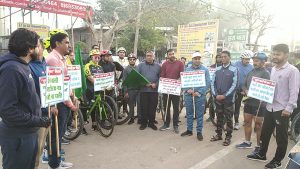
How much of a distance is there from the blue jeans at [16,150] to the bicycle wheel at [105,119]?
3.62 m

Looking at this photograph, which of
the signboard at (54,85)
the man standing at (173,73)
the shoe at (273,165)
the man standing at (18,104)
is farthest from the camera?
the man standing at (173,73)

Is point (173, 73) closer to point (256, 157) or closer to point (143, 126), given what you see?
point (143, 126)

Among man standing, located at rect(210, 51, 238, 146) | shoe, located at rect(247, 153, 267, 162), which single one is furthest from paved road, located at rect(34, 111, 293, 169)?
A: man standing, located at rect(210, 51, 238, 146)

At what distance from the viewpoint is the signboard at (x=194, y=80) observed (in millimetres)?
6695

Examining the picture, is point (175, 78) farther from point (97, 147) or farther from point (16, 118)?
point (16, 118)

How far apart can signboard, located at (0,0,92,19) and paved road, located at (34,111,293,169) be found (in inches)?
343

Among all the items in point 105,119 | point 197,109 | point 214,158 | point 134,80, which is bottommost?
point 214,158

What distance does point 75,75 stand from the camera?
220 inches

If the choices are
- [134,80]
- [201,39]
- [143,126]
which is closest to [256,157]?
[143,126]

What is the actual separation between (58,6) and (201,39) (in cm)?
697

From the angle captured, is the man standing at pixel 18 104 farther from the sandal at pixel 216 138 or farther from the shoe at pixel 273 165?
the sandal at pixel 216 138

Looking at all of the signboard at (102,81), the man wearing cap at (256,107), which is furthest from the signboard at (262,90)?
the signboard at (102,81)

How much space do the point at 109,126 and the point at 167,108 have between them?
5.23ft

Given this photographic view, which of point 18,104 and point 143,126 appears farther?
point 143,126
